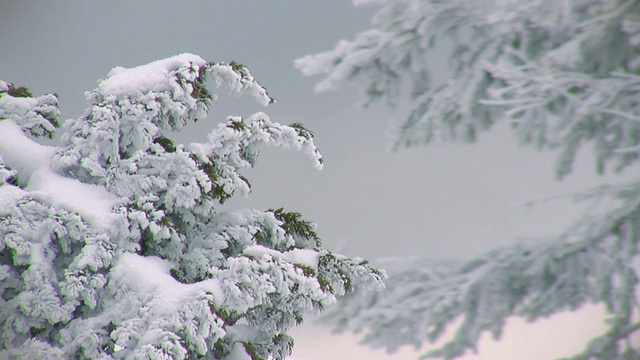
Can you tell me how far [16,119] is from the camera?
4.74 metres

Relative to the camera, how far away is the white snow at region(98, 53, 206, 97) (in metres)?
4.34

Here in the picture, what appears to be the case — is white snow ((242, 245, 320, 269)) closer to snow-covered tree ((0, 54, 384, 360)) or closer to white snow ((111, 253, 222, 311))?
snow-covered tree ((0, 54, 384, 360))

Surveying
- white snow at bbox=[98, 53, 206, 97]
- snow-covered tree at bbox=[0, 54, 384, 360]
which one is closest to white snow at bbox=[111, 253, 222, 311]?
snow-covered tree at bbox=[0, 54, 384, 360]

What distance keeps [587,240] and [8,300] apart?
13.4 feet

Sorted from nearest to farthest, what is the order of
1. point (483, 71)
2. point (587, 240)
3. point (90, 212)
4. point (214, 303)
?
point (214, 303), point (90, 212), point (587, 240), point (483, 71)

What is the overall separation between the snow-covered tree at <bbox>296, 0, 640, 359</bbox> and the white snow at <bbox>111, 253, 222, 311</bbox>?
60.6 inches

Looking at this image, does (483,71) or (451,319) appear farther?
(483,71)

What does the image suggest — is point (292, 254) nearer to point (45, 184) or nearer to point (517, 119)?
point (45, 184)

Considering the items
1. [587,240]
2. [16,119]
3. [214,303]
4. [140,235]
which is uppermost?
[587,240]

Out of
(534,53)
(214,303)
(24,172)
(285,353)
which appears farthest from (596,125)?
(24,172)

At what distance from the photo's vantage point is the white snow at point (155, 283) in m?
3.78

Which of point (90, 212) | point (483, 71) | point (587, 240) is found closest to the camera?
point (90, 212)

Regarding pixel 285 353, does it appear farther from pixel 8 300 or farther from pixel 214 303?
pixel 8 300

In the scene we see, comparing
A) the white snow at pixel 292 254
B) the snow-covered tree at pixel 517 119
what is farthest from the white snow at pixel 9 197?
the snow-covered tree at pixel 517 119
